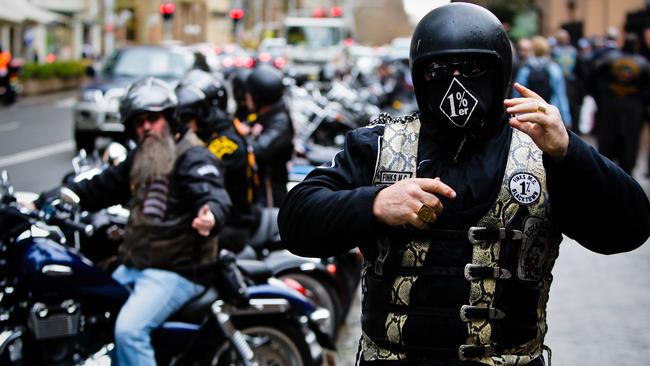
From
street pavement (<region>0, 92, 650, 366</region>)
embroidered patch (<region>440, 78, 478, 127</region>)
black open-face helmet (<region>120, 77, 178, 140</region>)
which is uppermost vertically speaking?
embroidered patch (<region>440, 78, 478, 127</region>)

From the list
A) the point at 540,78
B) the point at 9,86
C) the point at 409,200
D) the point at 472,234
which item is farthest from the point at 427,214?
the point at 9,86

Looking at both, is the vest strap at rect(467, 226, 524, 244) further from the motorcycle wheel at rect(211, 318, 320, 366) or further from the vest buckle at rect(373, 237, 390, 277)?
the motorcycle wheel at rect(211, 318, 320, 366)

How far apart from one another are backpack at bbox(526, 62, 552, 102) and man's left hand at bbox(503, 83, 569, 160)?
11.6 metres

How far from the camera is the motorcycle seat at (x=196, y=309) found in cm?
478

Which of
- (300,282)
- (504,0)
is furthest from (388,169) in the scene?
(504,0)

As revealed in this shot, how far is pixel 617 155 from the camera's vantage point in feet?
43.7

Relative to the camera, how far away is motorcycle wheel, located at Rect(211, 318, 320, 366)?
5059 millimetres

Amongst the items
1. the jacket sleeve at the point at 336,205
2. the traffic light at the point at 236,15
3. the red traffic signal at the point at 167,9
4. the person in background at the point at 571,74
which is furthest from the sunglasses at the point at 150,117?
the traffic light at the point at 236,15

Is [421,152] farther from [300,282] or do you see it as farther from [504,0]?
[504,0]

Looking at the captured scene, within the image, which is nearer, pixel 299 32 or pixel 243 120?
pixel 243 120

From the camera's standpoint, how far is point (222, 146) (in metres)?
6.12

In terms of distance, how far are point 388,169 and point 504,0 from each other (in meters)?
51.3

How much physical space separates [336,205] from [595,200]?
24.9 inches

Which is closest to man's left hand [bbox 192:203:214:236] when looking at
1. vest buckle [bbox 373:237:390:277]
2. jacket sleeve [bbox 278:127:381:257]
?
jacket sleeve [bbox 278:127:381:257]
